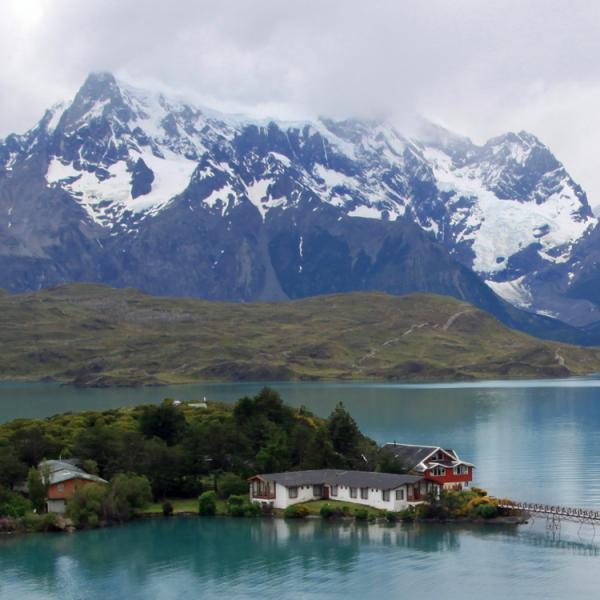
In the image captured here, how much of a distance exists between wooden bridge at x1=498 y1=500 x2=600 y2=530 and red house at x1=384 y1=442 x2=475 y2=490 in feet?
22.8

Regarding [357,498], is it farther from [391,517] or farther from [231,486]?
[231,486]

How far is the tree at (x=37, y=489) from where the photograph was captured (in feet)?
280

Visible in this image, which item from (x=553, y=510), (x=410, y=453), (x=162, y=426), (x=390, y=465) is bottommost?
(x=553, y=510)

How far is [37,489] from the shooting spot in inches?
3361

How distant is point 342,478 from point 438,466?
835 cm

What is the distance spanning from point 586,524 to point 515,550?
36.6 feet

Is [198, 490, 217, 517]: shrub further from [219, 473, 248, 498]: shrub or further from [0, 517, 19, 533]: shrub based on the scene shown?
[0, 517, 19, 533]: shrub

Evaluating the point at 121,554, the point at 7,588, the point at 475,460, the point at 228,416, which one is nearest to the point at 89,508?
the point at 121,554

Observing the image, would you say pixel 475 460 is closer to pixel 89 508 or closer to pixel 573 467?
pixel 573 467

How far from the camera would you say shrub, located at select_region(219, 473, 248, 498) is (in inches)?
3597

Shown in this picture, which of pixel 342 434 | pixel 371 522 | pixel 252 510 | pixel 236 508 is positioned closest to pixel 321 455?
pixel 342 434

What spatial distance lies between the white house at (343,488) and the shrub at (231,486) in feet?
4.61

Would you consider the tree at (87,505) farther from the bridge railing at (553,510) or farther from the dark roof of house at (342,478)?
the bridge railing at (553,510)

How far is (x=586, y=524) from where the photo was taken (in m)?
83.3
